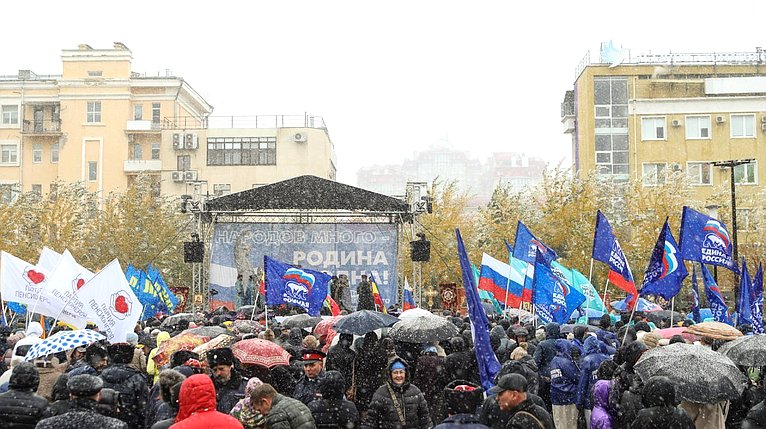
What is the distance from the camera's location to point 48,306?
13195 millimetres

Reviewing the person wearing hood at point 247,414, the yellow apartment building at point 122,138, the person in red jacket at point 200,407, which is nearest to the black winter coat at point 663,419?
the person wearing hood at point 247,414

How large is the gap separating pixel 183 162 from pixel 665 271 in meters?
50.3

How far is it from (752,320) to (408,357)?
606 cm

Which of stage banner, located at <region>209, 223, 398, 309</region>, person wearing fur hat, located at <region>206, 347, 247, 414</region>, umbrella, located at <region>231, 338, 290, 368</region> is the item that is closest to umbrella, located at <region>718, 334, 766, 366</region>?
umbrella, located at <region>231, 338, 290, 368</region>

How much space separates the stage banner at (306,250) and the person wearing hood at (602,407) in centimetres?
2149

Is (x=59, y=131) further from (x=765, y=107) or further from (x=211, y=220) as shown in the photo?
(x=765, y=107)

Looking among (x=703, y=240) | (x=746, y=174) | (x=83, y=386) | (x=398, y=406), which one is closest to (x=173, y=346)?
(x=398, y=406)

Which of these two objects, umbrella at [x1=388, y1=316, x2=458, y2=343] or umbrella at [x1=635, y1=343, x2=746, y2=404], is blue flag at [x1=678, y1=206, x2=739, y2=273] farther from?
umbrella at [x1=635, y1=343, x2=746, y2=404]

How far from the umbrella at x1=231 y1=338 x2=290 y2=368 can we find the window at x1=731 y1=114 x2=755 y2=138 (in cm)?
4834

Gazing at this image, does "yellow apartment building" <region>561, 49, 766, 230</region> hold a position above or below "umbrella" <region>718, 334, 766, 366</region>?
above

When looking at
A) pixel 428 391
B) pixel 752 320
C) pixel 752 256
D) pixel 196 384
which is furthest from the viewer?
pixel 752 256

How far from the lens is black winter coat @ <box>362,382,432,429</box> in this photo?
8.04m

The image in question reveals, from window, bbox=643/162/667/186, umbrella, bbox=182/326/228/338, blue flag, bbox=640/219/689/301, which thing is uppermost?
window, bbox=643/162/667/186

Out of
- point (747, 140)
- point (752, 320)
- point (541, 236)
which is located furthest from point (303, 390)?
point (747, 140)
